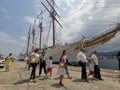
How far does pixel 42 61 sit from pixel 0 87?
15.0 feet

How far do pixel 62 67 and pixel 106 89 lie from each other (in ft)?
7.88

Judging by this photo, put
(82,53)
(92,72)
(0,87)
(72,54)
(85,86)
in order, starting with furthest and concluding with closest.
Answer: (72,54) → (92,72) → (82,53) → (85,86) → (0,87)

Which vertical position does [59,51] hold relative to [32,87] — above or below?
above

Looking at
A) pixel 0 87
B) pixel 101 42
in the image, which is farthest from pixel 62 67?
pixel 101 42

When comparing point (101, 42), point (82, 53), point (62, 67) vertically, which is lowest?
point (62, 67)

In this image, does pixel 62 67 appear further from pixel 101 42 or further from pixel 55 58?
pixel 55 58

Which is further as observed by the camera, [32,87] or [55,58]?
[55,58]

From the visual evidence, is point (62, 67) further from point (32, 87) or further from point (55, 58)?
point (55, 58)

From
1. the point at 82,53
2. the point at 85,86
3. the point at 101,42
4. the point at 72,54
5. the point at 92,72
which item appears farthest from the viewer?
the point at 72,54

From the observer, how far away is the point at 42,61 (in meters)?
14.9

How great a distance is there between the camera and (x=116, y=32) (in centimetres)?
2727

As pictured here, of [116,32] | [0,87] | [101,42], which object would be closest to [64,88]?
[0,87]

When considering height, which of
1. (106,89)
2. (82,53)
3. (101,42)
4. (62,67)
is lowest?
(106,89)

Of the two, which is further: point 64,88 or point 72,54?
point 72,54
